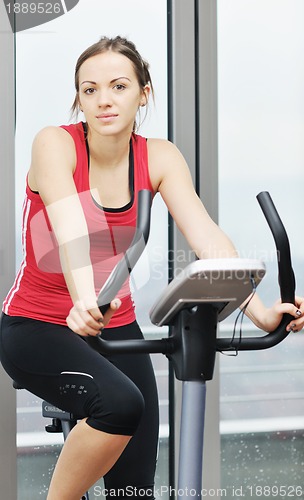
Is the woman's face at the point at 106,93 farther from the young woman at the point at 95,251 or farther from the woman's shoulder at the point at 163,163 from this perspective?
the woman's shoulder at the point at 163,163

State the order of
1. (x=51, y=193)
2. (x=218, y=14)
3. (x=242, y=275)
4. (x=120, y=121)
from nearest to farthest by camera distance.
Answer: (x=242, y=275) < (x=51, y=193) < (x=120, y=121) < (x=218, y=14)

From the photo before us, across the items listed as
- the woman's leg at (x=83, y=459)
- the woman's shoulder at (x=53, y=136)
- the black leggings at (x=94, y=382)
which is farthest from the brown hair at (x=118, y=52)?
the woman's leg at (x=83, y=459)

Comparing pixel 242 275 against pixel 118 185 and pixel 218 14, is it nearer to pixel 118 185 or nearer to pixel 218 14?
pixel 118 185

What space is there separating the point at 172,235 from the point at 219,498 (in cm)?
102

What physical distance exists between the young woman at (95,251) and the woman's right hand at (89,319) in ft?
0.89

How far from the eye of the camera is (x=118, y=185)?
2062 millimetres

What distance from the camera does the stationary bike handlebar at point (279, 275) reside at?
1404 millimetres

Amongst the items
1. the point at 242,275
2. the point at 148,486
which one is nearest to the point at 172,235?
the point at 148,486

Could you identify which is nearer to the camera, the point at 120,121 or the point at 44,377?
the point at 44,377

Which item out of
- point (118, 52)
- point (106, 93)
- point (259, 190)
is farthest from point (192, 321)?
point (259, 190)

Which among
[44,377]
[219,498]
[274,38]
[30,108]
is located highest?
[274,38]

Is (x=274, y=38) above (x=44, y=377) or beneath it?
above

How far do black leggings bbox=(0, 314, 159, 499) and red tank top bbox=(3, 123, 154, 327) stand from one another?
0.06m

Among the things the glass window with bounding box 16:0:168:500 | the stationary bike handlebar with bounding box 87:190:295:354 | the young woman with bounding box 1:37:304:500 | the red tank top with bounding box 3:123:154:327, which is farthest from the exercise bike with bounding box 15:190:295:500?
the glass window with bounding box 16:0:168:500
